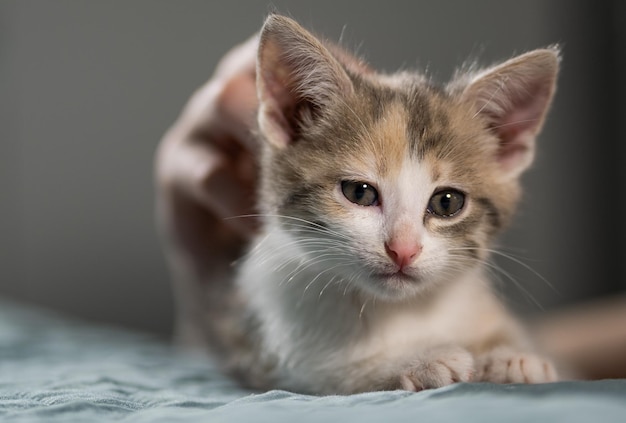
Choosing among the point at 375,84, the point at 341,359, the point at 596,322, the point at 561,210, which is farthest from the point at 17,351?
the point at 561,210

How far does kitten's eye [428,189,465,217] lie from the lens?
1.07 m

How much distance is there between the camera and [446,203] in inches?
42.9

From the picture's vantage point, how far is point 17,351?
151cm

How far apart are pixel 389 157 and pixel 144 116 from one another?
2315 millimetres

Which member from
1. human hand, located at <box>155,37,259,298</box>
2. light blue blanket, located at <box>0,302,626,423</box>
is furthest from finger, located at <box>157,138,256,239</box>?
light blue blanket, located at <box>0,302,626,423</box>

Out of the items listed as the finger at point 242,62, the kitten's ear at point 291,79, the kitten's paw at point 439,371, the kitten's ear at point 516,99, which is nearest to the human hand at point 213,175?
the finger at point 242,62

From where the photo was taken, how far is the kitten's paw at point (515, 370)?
0.95m

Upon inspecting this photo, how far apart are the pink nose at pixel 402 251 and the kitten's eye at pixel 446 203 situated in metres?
0.09

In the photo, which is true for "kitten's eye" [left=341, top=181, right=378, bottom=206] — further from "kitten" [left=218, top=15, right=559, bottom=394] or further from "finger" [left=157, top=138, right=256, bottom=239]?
"finger" [left=157, top=138, right=256, bottom=239]

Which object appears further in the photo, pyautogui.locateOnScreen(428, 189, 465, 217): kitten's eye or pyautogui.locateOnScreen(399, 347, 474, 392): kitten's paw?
pyautogui.locateOnScreen(428, 189, 465, 217): kitten's eye

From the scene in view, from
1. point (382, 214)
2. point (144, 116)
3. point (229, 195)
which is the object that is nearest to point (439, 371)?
point (382, 214)

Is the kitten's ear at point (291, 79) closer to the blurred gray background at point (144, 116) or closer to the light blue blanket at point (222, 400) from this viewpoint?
the light blue blanket at point (222, 400)

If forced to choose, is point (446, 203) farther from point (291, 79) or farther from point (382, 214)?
point (291, 79)

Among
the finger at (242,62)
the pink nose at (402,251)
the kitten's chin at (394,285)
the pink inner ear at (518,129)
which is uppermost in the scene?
the finger at (242,62)
